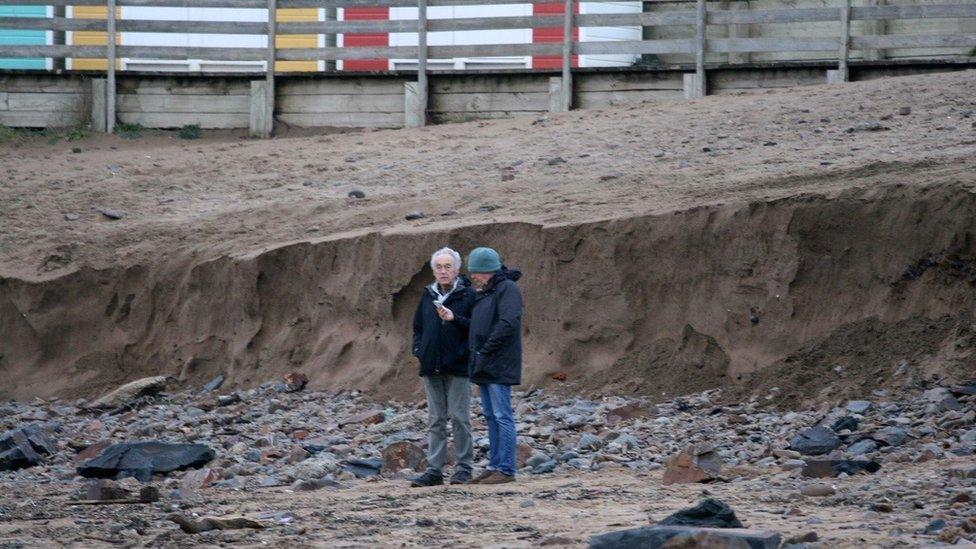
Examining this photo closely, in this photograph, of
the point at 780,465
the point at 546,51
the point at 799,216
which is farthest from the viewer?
the point at 546,51

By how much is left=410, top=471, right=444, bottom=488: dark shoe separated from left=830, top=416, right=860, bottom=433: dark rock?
270 centimetres

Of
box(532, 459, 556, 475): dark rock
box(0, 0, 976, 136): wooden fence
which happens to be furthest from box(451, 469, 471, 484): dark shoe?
box(0, 0, 976, 136): wooden fence

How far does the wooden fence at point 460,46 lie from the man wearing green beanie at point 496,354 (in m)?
8.88

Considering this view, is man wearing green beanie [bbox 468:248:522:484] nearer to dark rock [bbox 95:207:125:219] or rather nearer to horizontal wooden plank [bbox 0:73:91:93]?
dark rock [bbox 95:207:125:219]

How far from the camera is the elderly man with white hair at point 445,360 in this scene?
→ 899 centimetres

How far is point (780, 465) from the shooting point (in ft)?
29.3

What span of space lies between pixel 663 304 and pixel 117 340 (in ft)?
18.7

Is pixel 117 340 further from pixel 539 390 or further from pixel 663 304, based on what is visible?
pixel 663 304

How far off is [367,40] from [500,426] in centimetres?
1475

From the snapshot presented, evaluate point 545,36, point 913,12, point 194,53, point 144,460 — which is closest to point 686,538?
point 144,460

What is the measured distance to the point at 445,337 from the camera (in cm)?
900

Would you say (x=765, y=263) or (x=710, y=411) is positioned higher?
(x=765, y=263)

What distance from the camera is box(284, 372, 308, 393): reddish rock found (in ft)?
41.8

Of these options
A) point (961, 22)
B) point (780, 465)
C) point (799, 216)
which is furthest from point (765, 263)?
point (961, 22)
